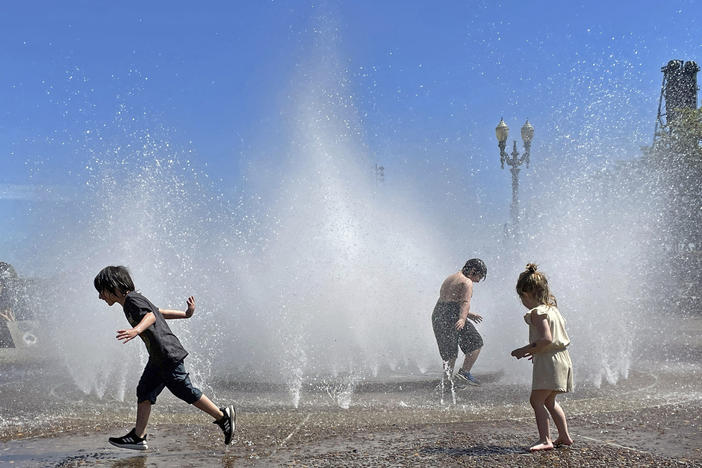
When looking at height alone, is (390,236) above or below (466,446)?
above

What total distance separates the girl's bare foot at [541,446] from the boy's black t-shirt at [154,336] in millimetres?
2308

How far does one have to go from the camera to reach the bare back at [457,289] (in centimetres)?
723

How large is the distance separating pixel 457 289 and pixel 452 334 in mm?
491

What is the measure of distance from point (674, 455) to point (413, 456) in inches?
64.7

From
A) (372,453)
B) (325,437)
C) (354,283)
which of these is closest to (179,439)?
(325,437)

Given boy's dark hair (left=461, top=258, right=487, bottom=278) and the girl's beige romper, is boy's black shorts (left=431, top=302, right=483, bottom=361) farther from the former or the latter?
the girl's beige romper

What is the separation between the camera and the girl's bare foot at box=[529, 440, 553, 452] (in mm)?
4309

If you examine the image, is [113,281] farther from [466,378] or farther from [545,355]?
[466,378]

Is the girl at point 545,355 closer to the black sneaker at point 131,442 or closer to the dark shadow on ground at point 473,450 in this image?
the dark shadow on ground at point 473,450

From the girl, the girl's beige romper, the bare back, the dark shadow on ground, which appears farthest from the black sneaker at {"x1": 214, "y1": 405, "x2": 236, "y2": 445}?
the bare back

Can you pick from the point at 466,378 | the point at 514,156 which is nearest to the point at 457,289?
the point at 466,378

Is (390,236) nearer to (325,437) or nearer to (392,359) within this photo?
(392,359)

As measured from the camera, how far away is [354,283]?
43.3 ft

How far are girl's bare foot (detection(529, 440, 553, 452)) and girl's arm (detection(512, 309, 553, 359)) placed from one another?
578mm
